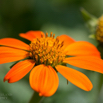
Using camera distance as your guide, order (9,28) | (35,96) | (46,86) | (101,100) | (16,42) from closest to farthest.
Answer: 1. (46,86)
2. (35,96)
3. (16,42)
4. (101,100)
5. (9,28)

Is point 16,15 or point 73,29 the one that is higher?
point 16,15

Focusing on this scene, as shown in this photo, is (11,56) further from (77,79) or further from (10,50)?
(77,79)

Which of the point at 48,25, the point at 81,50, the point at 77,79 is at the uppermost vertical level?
the point at 48,25

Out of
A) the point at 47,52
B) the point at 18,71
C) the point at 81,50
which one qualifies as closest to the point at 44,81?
the point at 18,71

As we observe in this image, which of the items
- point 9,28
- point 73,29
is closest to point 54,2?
point 73,29

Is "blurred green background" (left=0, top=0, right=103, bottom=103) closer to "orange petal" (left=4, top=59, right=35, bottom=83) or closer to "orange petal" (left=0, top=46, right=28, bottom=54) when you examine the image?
"orange petal" (left=0, top=46, right=28, bottom=54)

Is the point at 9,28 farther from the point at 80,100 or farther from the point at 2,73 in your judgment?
the point at 80,100

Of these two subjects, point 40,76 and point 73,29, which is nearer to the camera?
point 40,76
